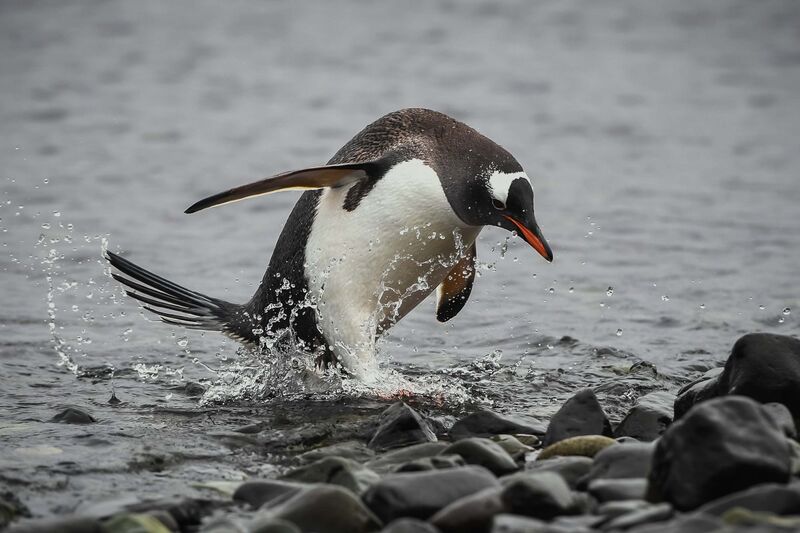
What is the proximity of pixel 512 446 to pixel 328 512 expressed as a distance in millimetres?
1006

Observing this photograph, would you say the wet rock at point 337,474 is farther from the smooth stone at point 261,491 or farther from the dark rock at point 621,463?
the dark rock at point 621,463

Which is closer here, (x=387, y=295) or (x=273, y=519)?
(x=273, y=519)

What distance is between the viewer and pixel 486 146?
15.8 feet

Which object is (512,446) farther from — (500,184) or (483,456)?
(500,184)

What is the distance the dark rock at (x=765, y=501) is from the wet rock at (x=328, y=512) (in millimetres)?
843

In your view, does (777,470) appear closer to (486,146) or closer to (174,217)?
(486,146)

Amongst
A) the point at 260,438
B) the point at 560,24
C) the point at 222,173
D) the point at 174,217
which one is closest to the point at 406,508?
the point at 260,438

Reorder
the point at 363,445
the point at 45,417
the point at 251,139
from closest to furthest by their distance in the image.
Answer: the point at 363,445, the point at 45,417, the point at 251,139

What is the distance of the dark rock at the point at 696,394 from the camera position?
414 centimetres

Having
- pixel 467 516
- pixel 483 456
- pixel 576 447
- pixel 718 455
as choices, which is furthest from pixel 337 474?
pixel 718 455

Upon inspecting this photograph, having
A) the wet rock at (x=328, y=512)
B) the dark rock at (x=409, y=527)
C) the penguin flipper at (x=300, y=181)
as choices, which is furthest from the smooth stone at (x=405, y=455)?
the penguin flipper at (x=300, y=181)

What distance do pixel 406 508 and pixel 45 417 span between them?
199cm

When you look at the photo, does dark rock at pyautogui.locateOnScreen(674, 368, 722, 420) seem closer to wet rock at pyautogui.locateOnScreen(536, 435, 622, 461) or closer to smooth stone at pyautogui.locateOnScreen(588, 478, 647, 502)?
wet rock at pyautogui.locateOnScreen(536, 435, 622, 461)

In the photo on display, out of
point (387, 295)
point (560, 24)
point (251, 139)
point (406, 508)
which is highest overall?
point (560, 24)
